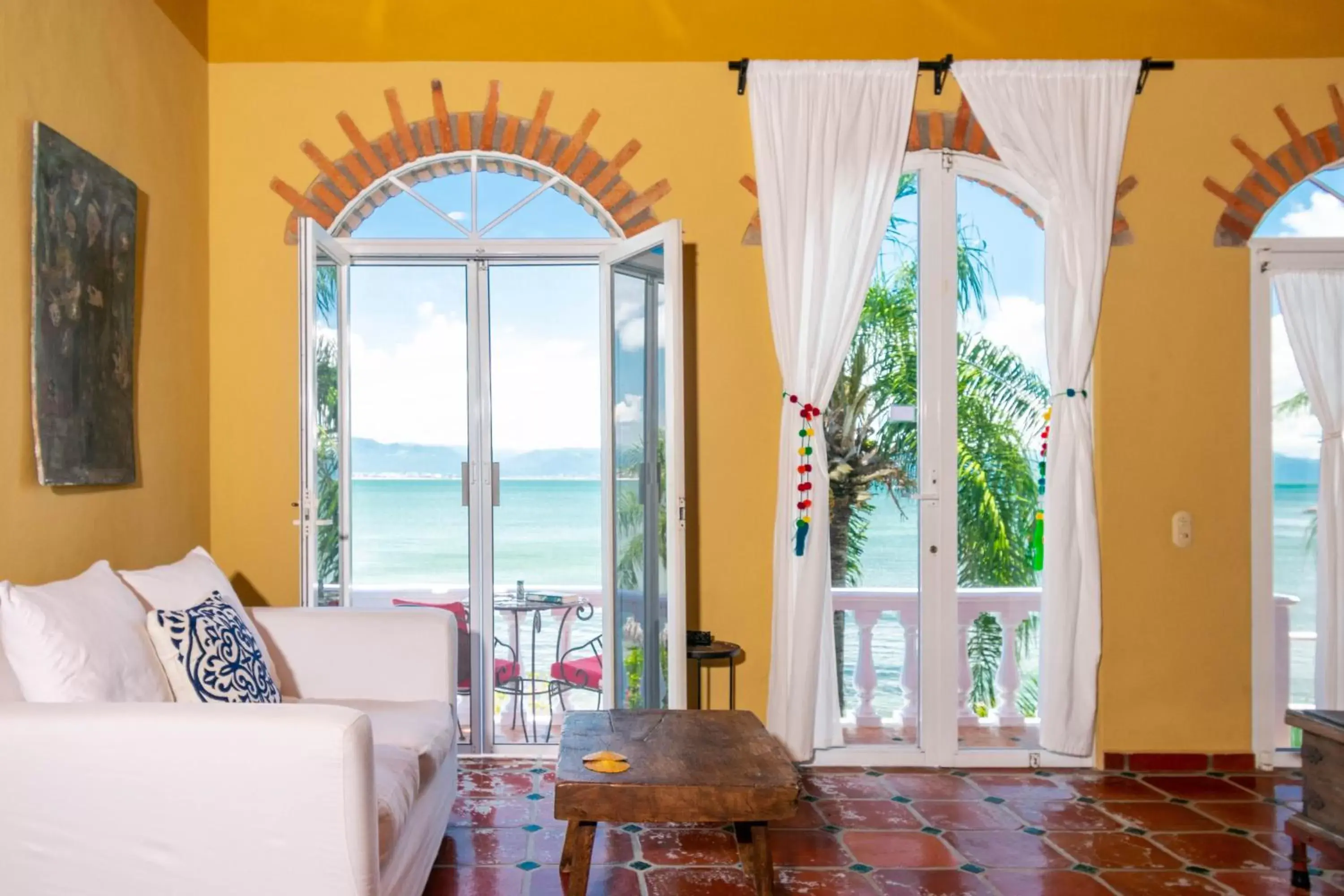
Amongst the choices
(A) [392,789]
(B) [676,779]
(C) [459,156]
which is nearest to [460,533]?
(C) [459,156]

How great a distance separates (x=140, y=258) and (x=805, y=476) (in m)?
2.49

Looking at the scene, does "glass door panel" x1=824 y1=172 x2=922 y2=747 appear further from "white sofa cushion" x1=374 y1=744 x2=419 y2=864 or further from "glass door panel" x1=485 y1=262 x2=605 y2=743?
"glass door panel" x1=485 y1=262 x2=605 y2=743

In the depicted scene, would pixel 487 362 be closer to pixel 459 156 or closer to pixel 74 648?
pixel 459 156

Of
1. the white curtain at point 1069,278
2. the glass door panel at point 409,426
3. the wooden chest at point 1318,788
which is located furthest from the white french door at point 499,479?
the glass door panel at point 409,426

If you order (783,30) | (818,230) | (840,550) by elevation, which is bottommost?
(840,550)

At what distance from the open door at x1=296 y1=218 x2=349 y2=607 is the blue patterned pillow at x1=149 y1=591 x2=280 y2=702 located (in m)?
0.80

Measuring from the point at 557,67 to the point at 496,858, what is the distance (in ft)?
9.67

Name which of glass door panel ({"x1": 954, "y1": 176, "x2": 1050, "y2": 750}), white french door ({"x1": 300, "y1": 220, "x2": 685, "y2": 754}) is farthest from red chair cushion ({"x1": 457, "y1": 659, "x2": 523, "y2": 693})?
glass door panel ({"x1": 954, "y1": 176, "x2": 1050, "y2": 750})

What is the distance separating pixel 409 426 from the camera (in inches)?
552

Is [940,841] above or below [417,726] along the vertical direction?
below

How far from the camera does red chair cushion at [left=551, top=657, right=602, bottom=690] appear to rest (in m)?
4.86

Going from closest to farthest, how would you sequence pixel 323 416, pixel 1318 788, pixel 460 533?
pixel 1318 788
pixel 323 416
pixel 460 533

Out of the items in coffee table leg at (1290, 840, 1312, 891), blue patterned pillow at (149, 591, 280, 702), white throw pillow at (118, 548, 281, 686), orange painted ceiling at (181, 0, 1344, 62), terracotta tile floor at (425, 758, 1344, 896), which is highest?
orange painted ceiling at (181, 0, 1344, 62)

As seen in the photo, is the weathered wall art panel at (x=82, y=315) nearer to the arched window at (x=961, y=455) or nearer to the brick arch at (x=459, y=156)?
the brick arch at (x=459, y=156)
